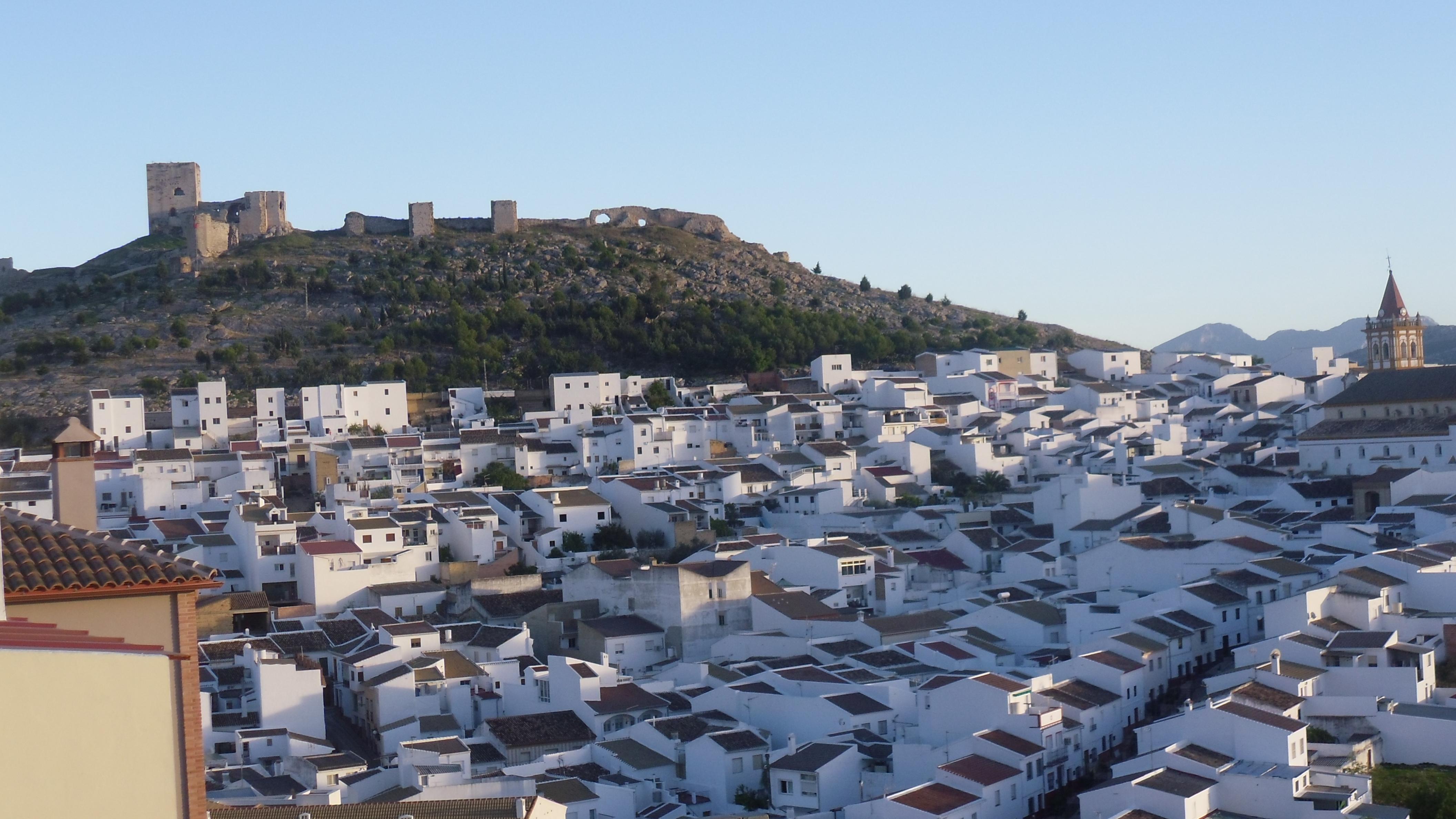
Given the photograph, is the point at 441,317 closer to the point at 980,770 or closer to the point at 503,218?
the point at 503,218

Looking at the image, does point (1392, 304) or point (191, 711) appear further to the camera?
point (1392, 304)

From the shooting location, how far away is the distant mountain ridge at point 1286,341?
61.4 metres

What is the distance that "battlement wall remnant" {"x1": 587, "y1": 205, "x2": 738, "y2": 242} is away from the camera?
46812mm

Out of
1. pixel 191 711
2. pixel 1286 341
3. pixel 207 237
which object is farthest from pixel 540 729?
pixel 1286 341

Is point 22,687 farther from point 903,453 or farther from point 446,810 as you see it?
point 903,453

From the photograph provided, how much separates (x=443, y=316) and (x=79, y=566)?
34303 millimetres

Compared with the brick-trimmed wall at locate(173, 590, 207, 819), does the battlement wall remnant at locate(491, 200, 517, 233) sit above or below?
above

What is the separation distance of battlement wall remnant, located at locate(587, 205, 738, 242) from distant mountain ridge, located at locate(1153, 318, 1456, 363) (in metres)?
23.3

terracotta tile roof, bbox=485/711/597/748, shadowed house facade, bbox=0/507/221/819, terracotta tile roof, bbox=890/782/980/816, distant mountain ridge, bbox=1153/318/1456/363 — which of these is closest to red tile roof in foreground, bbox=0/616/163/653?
shadowed house facade, bbox=0/507/221/819

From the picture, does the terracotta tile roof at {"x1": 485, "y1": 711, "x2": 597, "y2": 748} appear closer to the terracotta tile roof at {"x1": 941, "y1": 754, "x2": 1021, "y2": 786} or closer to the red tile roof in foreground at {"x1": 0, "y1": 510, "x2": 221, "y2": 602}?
the terracotta tile roof at {"x1": 941, "y1": 754, "x2": 1021, "y2": 786}

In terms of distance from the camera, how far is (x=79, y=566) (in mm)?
4828

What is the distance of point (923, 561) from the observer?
2259cm

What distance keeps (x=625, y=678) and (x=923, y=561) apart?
5.41m

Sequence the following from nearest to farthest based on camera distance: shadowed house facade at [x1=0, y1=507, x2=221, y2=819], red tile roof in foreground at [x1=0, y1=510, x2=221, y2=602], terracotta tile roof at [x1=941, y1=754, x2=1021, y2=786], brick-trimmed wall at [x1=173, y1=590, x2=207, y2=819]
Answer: shadowed house facade at [x1=0, y1=507, x2=221, y2=819]
brick-trimmed wall at [x1=173, y1=590, x2=207, y2=819]
red tile roof in foreground at [x1=0, y1=510, x2=221, y2=602]
terracotta tile roof at [x1=941, y1=754, x2=1021, y2=786]
